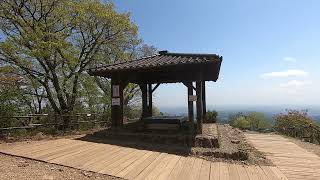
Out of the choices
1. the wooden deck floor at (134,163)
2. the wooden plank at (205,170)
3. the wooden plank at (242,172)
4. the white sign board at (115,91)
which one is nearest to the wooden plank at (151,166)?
the wooden deck floor at (134,163)

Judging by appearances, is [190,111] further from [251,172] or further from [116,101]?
[251,172]

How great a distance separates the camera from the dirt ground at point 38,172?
21.6 feet

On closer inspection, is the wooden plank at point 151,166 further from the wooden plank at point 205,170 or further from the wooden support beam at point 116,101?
the wooden support beam at point 116,101

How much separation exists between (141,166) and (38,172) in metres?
2.47

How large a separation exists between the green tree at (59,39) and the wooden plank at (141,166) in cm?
1075

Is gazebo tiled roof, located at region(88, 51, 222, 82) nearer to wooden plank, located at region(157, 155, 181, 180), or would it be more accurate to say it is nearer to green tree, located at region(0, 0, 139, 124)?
wooden plank, located at region(157, 155, 181, 180)

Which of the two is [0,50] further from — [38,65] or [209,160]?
[209,160]

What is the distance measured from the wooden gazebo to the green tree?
5498mm

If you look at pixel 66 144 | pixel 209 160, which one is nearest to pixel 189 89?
pixel 209 160

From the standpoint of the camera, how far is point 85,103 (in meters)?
21.6

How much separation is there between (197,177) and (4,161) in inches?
202

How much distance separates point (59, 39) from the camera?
58.9 feet

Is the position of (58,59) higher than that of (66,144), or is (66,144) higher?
(58,59)

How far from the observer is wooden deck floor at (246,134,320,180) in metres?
7.45
